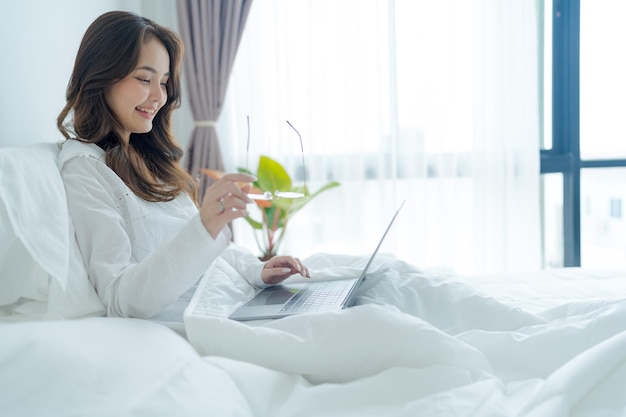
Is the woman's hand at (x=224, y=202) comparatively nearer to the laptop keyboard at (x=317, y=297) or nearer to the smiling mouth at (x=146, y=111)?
the laptop keyboard at (x=317, y=297)

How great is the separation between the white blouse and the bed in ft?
0.12

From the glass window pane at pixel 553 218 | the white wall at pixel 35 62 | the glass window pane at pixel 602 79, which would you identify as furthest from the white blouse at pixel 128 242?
the glass window pane at pixel 602 79

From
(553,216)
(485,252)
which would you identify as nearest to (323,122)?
(485,252)

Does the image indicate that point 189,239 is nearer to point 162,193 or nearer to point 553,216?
point 162,193

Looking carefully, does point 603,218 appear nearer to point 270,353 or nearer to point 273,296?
point 273,296

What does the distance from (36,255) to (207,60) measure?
2.07m

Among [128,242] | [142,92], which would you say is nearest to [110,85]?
[142,92]

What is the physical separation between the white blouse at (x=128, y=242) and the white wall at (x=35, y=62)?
0.27 metres

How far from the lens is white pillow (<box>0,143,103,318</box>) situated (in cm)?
98

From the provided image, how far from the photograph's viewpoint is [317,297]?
44.5 inches

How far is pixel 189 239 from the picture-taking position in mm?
1015

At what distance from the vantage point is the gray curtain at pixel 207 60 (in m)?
2.85

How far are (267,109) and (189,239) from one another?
6.52 feet

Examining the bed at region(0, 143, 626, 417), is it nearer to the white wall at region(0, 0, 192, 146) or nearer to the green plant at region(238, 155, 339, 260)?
the white wall at region(0, 0, 192, 146)
